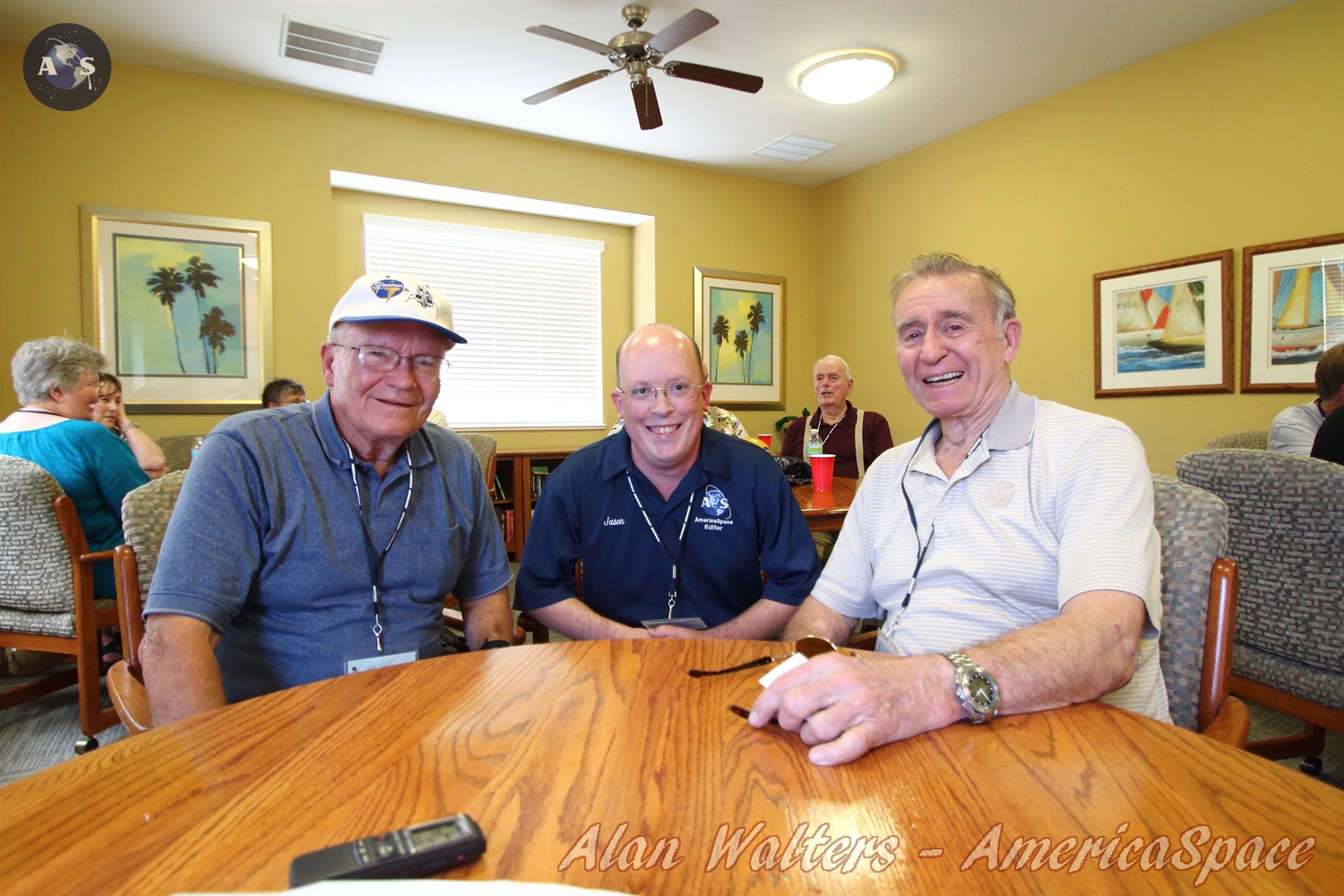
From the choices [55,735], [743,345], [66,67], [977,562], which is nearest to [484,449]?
[55,735]

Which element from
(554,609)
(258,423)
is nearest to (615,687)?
(554,609)

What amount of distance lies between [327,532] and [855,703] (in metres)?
1.10

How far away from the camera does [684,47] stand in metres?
4.06

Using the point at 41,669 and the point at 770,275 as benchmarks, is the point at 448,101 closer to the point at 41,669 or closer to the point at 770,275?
the point at 770,275

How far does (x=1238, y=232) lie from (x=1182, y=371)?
775 mm

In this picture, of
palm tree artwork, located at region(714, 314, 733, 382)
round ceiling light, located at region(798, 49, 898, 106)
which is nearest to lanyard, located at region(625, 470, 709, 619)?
round ceiling light, located at region(798, 49, 898, 106)

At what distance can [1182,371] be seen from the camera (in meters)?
4.04

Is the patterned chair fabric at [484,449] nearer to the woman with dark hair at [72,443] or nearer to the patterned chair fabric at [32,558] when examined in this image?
the woman with dark hair at [72,443]

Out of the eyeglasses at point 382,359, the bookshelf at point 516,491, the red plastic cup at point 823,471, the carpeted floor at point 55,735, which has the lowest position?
the carpeted floor at point 55,735

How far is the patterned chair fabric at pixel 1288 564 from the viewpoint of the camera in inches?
69.2

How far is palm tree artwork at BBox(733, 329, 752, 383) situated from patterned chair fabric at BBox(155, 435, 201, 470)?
4.04 meters

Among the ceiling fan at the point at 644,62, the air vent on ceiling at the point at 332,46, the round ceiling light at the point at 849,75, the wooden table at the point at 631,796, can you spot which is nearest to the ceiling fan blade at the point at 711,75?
the ceiling fan at the point at 644,62

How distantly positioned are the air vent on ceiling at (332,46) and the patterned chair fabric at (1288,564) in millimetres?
4384

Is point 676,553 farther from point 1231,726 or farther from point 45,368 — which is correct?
point 45,368
